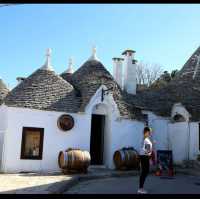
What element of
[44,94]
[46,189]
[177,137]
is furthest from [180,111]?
[46,189]

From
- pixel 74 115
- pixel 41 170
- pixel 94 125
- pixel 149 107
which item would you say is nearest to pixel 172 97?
pixel 149 107

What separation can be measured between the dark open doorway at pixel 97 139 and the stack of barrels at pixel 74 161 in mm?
2908

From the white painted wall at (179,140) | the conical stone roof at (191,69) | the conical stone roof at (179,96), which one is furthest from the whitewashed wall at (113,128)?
the conical stone roof at (191,69)

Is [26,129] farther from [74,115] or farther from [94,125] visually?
[94,125]

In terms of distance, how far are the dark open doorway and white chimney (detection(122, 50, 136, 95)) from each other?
3.84m

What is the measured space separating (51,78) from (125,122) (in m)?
4.00

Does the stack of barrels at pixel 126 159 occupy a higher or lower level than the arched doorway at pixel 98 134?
lower

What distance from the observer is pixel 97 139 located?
18328mm

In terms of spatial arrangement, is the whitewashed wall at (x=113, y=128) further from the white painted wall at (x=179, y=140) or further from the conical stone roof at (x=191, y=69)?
the conical stone roof at (x=191, y=69)

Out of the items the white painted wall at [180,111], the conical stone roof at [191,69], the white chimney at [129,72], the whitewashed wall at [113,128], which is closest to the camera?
the whitewashed wall at [113,128]

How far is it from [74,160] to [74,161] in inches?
1.6

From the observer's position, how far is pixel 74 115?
661 inches

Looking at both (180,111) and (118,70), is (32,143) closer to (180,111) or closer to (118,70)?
(180,111)

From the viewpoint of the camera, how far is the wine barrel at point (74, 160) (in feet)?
48.5
